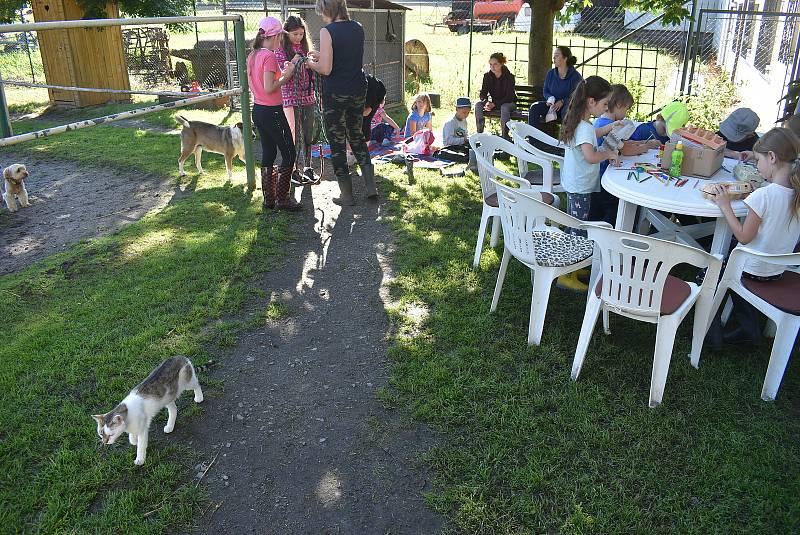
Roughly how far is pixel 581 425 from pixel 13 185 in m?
6.49

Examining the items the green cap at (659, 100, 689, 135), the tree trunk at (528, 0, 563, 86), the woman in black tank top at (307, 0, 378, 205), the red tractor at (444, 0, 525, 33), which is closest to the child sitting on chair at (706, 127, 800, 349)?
the green cap at (659, 100, 689, 135)

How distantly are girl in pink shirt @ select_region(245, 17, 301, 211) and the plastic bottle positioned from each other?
3696 millimetres

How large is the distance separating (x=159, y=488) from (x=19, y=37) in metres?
21.4

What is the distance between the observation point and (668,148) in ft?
15.0

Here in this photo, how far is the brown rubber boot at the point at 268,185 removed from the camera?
6.69 meters

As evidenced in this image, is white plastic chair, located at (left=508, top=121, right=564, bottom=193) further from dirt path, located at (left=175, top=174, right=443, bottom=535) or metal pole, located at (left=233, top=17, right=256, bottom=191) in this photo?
metal pole, located at (left=233, top=17, right=256, bottom=191)

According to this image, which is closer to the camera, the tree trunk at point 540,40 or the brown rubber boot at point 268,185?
the brown rubber boot at point 268,185

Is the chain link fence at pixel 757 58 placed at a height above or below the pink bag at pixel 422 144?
above

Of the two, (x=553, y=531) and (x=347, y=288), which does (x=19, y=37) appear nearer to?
(x=347, y=288)

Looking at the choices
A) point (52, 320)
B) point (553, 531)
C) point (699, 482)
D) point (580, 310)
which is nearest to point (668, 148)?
point (580, 310)

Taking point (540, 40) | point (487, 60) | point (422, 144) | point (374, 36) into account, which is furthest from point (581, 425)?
point (487, 60)

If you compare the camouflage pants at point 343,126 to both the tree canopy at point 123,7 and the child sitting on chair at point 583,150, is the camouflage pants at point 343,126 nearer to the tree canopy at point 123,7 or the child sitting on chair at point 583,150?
the child sitting on chair at point 583,150

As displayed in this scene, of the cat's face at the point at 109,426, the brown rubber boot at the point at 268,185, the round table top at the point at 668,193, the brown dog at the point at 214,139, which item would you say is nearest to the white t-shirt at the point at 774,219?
the round table top at the point at 668,193

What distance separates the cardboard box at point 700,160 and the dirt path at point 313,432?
234 cm
